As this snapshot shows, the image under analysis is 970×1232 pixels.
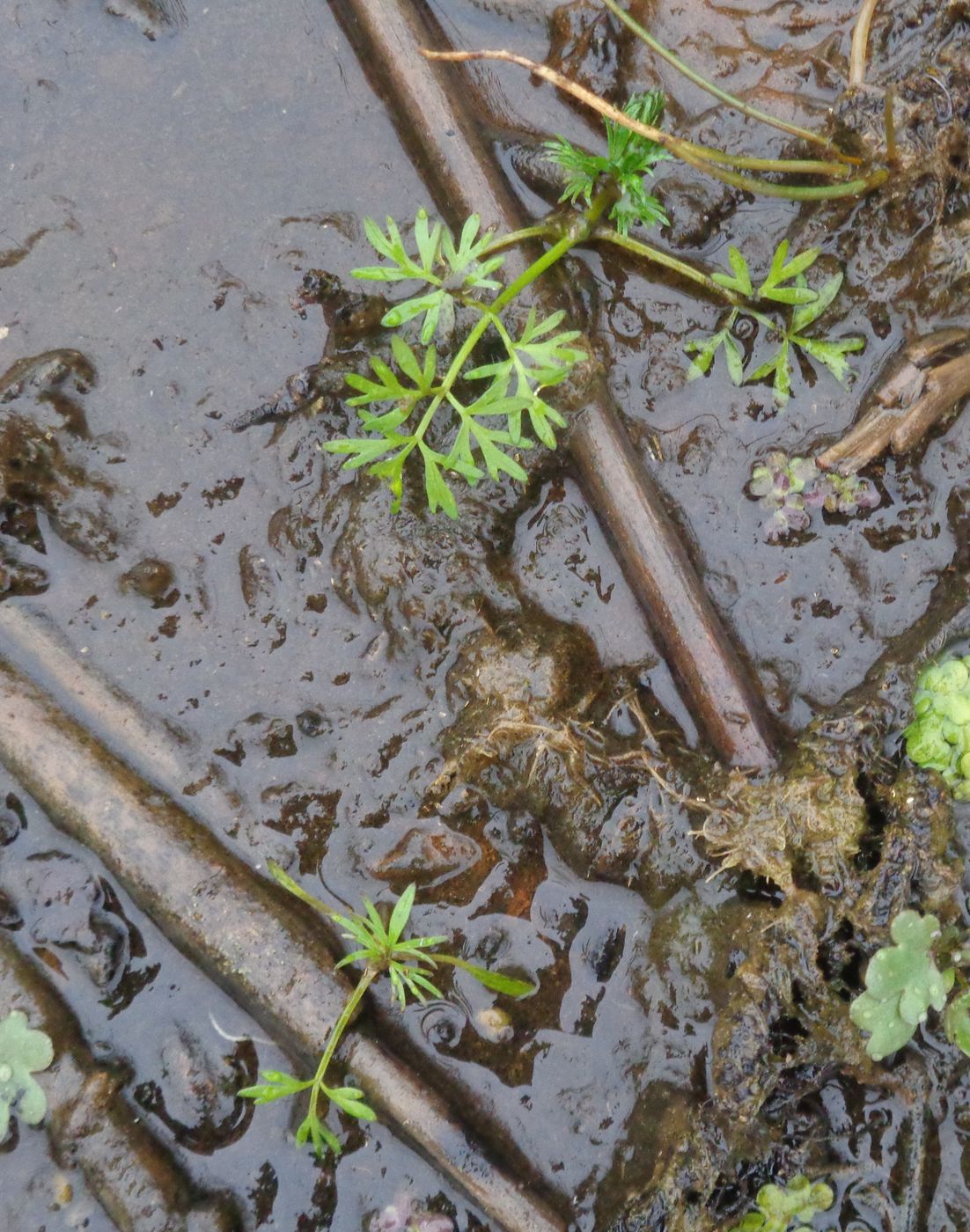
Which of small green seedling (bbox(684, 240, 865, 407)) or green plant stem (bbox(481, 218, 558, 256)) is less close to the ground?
green plant stem (bbox(481, 218, 558, 256))

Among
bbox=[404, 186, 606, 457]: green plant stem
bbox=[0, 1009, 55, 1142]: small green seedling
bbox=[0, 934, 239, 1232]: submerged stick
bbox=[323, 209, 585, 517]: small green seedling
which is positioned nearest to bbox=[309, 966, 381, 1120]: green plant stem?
bbox=[0, 934, 239, 1232]: submerged stick

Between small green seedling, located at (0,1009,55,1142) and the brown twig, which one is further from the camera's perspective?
the brown twig

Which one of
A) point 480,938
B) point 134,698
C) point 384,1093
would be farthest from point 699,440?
point 384,1093

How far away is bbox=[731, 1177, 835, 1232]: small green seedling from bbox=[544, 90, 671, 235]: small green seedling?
345 cm

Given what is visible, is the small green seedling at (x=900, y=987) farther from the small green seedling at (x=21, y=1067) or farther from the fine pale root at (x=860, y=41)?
the fine pale root at (x=860, y=41)

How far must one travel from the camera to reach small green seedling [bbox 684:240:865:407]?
11.0 ft

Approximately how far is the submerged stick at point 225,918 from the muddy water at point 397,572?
14cm

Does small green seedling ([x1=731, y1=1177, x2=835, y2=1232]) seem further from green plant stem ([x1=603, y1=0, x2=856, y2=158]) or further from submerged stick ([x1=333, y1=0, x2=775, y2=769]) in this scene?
green plant stem ([x1=603, y1=0, x2=856, y2=158])

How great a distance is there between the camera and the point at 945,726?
3189mm

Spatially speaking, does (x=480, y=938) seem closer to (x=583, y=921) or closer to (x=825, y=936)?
(x=583, y=921)

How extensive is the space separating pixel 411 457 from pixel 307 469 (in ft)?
1.33

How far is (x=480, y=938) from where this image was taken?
330 centimetres

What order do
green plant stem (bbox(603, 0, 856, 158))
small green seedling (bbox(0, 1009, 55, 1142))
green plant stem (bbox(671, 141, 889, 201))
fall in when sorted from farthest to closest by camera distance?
green plant stem (bbox(671, 141, 889, 201)), green plant stem (bbox(603, 0, 856, 158)), small green seedling (bbox(0, 1009, 55, 1142))

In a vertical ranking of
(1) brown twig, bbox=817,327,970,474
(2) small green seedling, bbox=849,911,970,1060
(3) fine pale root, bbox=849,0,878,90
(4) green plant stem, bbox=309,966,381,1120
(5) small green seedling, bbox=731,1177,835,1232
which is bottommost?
(5) small green seedling, bbox=731,1177,835,1232
